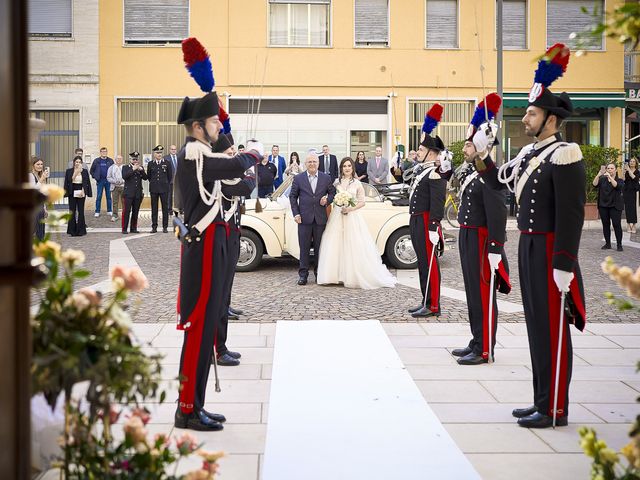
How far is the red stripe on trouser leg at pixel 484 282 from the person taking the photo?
299 inches

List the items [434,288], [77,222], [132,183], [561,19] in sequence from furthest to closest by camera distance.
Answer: [561,19] < [132,183] < [77,222] < [434,288]

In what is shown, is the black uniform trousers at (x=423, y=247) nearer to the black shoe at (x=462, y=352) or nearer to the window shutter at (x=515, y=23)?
the black shoe at (x=462, y=352)

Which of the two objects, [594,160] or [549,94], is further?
[594,160]

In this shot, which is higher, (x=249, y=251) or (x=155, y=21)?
(x=155, y=21)

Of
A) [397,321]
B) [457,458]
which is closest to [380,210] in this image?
[397,321]

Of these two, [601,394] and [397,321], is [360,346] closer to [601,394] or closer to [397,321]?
[397,321]

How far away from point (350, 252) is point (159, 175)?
10.8 meters

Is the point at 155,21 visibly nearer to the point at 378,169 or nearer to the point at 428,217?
the point at 378,169

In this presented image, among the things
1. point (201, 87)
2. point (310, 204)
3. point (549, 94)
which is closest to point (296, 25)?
point (310, 204)

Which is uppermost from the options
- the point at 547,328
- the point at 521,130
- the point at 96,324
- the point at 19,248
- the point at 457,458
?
the point at 521,130

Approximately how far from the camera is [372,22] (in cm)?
2983

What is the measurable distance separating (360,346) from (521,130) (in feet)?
80.2

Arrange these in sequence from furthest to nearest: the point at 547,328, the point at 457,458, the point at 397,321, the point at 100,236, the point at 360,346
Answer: the point at 100,236 < the point at 397,321 < the point at 360,346 < the point at 547,328 < the point at 457,458

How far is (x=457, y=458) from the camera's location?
490 cm
